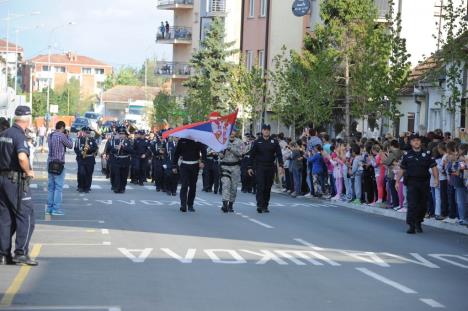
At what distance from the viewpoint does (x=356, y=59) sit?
147 feet

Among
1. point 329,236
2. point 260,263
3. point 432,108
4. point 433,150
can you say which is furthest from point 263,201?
point 432,108

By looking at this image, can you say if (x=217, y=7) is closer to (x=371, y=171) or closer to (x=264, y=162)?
(x=371, y=171)

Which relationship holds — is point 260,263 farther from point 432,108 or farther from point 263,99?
point 263,99

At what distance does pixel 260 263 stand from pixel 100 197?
55.8 ft

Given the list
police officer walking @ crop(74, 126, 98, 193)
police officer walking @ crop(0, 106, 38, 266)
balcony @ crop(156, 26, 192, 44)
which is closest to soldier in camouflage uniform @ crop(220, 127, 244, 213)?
police officer walking @ crop(74, 126, 98, 193)

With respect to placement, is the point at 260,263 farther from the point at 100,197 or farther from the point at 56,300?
the point at 100,197

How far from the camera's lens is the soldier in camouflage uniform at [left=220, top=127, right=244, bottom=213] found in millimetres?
26391

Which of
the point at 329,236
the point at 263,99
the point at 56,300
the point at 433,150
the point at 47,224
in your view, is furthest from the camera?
the point at 263,99

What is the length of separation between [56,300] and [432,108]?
111ft

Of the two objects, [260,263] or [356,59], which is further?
[356,59]

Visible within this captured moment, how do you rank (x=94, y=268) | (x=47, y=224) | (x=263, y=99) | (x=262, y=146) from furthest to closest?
(x=263, y=99) → (x=262, y=146) → (x=47, y=224) → (x=94, y=268)

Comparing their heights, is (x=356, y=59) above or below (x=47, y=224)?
above

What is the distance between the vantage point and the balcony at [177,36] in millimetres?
92562

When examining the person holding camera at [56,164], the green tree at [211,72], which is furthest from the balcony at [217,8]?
the person holding camera at [56,164]
